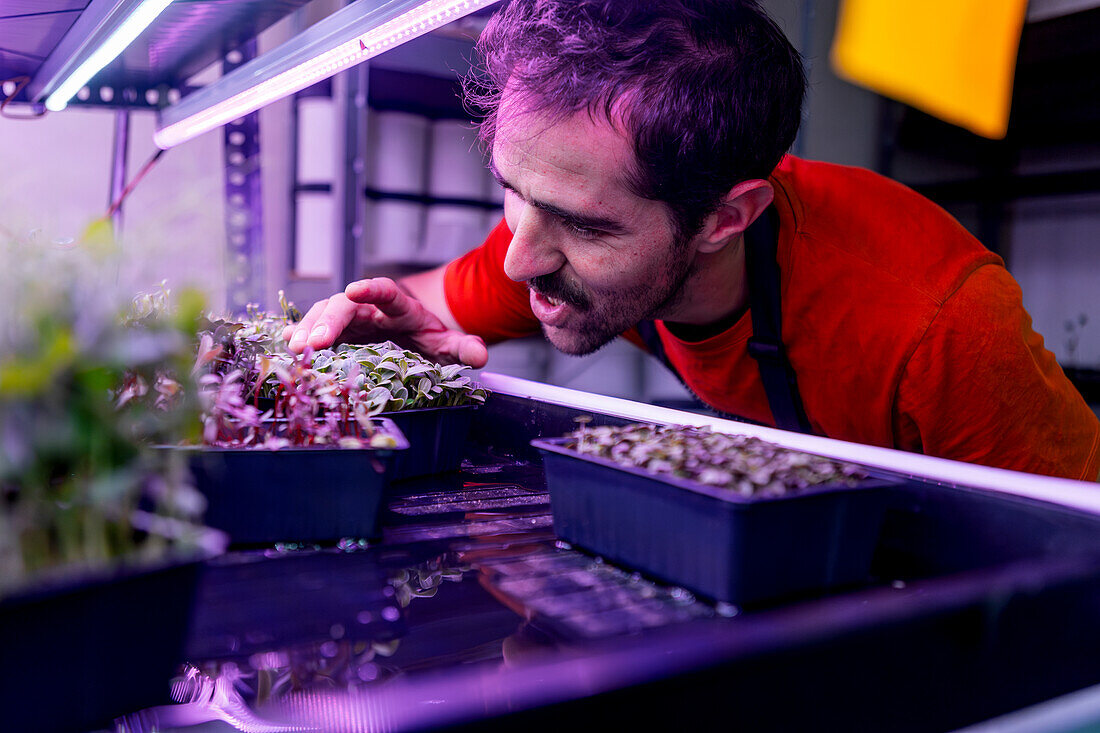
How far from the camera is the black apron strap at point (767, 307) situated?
4.29 feet

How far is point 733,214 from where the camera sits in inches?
47.1

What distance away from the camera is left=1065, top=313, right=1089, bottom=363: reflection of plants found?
4031mm

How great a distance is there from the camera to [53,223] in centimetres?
44

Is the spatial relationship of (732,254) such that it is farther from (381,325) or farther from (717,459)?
(717,459)

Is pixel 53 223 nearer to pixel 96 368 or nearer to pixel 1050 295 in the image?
pixel 96 368

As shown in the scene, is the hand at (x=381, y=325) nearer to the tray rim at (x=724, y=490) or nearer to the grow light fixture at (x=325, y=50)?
the grow light fixture at (x=325, y=50)

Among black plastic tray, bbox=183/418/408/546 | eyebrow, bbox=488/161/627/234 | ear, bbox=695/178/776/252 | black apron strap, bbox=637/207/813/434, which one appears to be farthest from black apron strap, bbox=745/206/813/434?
black plastic tray, bbox=183/418/408/546

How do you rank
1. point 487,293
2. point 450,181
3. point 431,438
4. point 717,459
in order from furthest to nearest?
1. point 450,181
2. point 487,293
3. point 431,438
4. point 717,459

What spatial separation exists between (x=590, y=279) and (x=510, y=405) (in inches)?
8.7

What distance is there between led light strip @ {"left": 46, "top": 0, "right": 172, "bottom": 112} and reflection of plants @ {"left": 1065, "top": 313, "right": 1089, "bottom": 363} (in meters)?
4.37

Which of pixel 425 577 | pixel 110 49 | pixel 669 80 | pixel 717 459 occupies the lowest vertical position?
pixel 425 577

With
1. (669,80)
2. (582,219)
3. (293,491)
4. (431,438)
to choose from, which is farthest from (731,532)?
(669,80)

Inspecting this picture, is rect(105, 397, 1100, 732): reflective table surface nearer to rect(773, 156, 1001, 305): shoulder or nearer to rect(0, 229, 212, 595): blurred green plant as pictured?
rect(0, 229, 212, 595): blurred green plant

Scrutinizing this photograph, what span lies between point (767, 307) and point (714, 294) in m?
0.09
